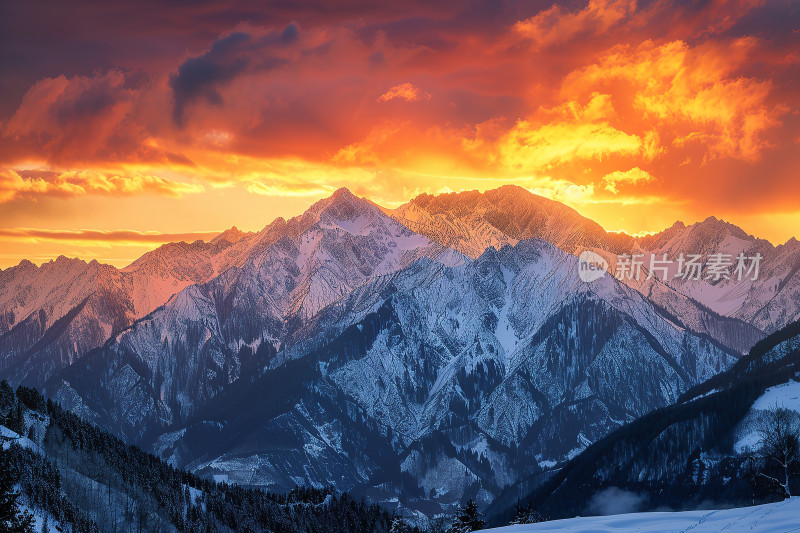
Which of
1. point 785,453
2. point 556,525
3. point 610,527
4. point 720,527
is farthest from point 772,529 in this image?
point 785,453

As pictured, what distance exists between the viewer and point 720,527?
127562 millimetres

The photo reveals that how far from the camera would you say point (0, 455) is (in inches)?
6663

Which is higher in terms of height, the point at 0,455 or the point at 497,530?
the point at 0,455

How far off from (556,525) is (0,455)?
8386 centimetres

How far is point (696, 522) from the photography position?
134 metres

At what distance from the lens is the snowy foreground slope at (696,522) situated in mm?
123738

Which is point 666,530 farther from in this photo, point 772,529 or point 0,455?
point 0,455

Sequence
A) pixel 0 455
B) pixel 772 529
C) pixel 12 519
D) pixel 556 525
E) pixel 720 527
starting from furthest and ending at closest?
pixel 0 455 < pixel 12 519 < pixel 556 525 < pixel 720 527 < pixel 772 529

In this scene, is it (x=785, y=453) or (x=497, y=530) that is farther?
(x=785, y=453)

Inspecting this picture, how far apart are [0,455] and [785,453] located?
11495cm

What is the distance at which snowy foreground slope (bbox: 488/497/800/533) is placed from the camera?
124 meters

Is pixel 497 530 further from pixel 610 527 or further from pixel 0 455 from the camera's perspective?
pixel 0 455

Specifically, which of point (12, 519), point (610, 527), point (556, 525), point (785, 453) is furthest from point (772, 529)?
point (12, 519)

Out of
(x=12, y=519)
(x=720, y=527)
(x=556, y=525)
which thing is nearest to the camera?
(x=720, y=527)
